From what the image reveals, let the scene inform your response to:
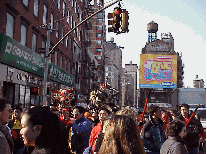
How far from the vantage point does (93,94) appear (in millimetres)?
10391

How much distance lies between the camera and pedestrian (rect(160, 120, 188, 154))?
13.5 ft

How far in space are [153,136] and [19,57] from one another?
42.7 feet

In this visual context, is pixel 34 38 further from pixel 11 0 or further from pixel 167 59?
pixel 167 59

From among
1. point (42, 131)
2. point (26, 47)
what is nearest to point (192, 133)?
point (42, 131)

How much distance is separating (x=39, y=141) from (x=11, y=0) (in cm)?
Result: 1570

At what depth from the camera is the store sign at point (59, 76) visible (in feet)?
83.5

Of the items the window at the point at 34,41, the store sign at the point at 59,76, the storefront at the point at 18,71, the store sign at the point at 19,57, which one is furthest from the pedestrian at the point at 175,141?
the store sign at the point at 59,76

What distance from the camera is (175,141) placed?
167 inches

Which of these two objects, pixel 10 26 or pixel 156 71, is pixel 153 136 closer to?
pixel 10 26

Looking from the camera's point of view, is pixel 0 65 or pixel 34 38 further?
pixel 34 38

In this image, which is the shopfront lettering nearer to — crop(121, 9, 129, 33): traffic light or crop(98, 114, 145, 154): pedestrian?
crop(121, 9, 129, 33): traffic light

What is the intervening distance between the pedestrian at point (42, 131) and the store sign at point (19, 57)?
1316 cm

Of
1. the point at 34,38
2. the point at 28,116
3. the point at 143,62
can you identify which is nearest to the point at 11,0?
the point at 34,38

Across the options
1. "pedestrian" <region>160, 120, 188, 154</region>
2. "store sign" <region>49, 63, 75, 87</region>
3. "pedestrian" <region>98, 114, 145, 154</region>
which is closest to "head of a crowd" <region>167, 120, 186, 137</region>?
"pedestrian" <region>160, 120, 188, 154</region>
